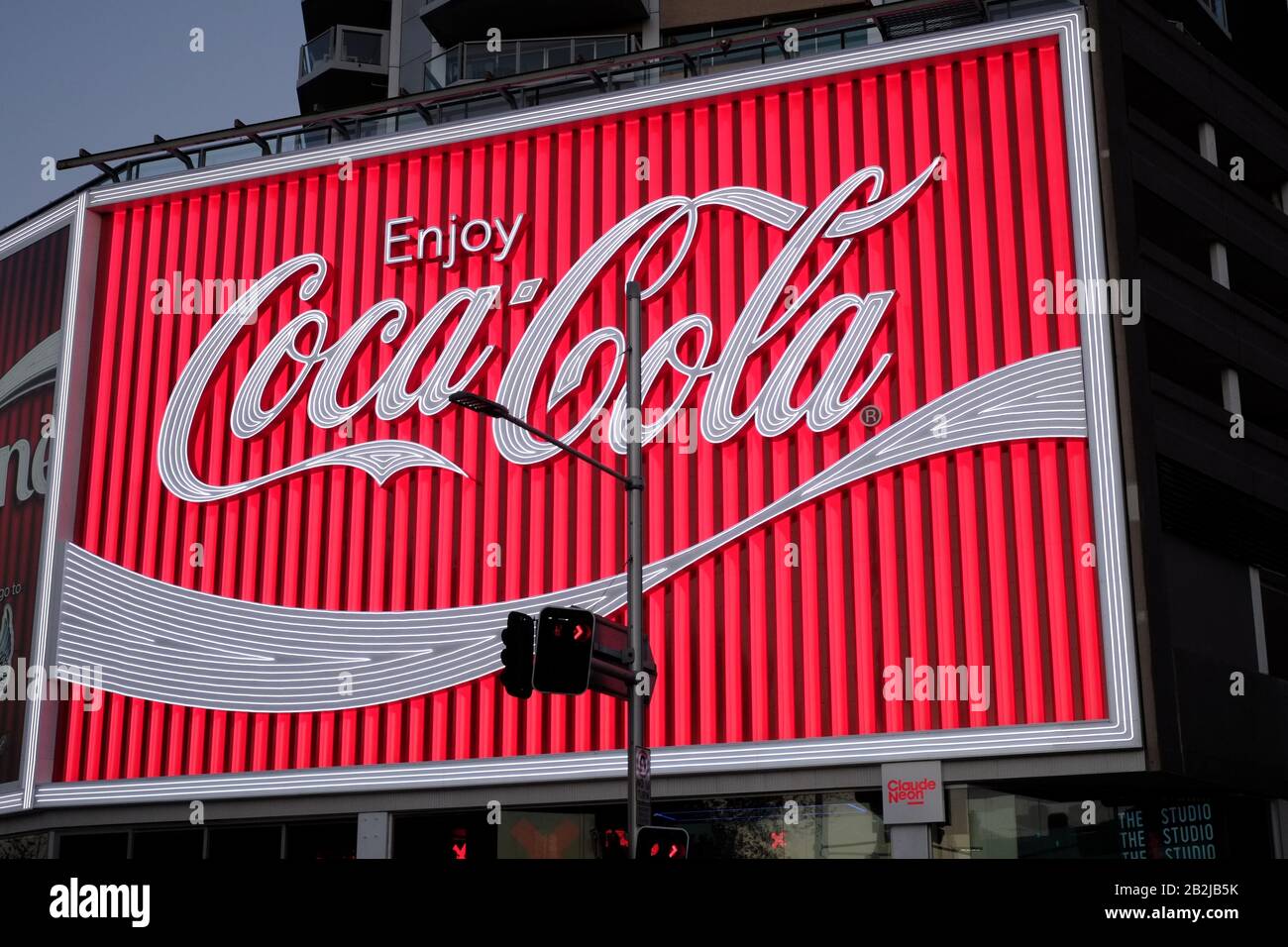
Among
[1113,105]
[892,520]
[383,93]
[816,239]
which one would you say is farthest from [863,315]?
[383,93]

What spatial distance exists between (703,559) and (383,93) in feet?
98.5

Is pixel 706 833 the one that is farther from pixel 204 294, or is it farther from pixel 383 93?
pixel 383 93

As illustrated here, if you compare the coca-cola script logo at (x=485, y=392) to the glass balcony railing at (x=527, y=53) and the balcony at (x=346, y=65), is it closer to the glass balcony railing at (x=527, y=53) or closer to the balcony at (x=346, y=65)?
the glass balcony railing at (x=527, y=53)

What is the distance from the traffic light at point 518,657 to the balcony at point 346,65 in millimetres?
36203

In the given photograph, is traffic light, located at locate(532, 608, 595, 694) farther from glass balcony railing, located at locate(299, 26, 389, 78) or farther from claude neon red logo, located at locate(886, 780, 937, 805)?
glass balcony railing, located at locate(299, 26, 389, 78)

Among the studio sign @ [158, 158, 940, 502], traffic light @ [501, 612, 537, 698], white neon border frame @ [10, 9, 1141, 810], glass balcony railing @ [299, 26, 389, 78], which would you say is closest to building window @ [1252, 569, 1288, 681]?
white neon border frame @ [10, 9, 1141, 810]

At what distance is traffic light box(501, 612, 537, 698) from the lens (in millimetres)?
15047

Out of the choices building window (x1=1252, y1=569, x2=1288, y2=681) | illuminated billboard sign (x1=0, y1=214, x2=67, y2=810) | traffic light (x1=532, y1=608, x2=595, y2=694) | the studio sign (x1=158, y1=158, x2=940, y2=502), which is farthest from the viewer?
illuminated billboard sign (x1=0, y1=214, x2=67, y2=810)

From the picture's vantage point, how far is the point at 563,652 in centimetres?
1509

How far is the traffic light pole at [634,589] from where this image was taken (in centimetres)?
1573

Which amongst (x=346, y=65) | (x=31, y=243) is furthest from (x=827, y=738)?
(x=346, y=65)

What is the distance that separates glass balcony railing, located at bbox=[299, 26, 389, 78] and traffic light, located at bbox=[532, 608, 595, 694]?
120ft

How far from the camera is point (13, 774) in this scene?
27.6 m

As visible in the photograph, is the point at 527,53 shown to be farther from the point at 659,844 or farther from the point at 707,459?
the point at 659,844
